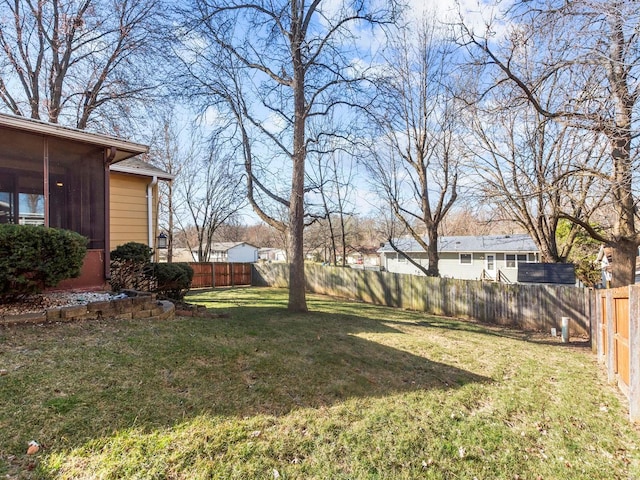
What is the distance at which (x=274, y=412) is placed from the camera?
2.96 meters

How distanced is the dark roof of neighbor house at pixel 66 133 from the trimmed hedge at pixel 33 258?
1989 millimetres

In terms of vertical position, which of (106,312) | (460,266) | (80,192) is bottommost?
(460,266)

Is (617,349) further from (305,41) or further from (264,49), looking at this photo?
(264,49)

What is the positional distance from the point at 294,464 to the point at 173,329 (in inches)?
116

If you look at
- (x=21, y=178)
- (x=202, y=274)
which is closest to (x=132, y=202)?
(x=21, y=178)

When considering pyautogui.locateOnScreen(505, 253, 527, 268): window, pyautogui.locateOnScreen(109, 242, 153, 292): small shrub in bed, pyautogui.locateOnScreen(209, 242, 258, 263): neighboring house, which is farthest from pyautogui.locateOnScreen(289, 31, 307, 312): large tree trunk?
pyautogui.locateOnScreen(209, 242, 258, 263): neighboring house

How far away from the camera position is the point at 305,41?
8.06 metres

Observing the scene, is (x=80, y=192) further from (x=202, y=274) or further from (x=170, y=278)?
(x=202, y=274)

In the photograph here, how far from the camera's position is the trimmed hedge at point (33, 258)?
3.96 m

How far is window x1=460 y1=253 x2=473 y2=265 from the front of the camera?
77.4 feet

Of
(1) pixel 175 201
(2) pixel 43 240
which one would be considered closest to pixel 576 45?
(2) pixel 43 240

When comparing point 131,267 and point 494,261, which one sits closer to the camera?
point 131,267

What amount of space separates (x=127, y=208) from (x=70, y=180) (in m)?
3.29

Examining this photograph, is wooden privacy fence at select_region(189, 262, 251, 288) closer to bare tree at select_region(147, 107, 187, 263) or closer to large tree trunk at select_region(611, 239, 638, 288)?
bare tree at select_region(147, 107, 187, 263)
